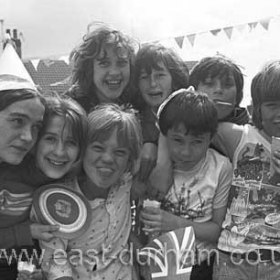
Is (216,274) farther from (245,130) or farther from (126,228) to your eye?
(245,130)

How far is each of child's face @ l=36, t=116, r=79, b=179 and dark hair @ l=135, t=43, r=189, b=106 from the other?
765mm

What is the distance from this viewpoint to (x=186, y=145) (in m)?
2.42

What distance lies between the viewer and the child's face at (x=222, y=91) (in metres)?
2.76

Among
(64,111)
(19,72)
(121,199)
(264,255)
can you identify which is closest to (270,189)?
(264,255)

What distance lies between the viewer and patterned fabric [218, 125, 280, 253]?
232 cm

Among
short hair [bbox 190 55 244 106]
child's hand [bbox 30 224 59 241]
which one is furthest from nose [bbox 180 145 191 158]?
child's hand [bbox 30 224 59 241]

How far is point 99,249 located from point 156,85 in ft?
3.42

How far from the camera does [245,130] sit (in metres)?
2.53

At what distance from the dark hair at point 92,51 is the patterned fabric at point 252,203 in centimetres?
87

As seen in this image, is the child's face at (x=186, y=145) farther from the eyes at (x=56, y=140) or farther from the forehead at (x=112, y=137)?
the eyes at (x=56, y=140)

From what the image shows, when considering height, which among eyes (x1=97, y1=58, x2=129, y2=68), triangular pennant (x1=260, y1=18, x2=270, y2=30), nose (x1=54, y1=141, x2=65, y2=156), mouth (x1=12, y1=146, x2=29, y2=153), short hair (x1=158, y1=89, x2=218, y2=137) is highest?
triangular pennant (x1=260, y1=18, x2=270, y2=30)

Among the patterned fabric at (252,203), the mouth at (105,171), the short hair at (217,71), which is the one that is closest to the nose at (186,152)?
the patterned fabric at (252,203)

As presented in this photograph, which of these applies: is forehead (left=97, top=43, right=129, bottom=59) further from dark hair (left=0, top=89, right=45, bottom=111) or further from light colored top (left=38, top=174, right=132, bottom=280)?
light colored top (left=38, top=174, right=132, bottom=280)

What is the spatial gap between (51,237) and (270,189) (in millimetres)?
1047
